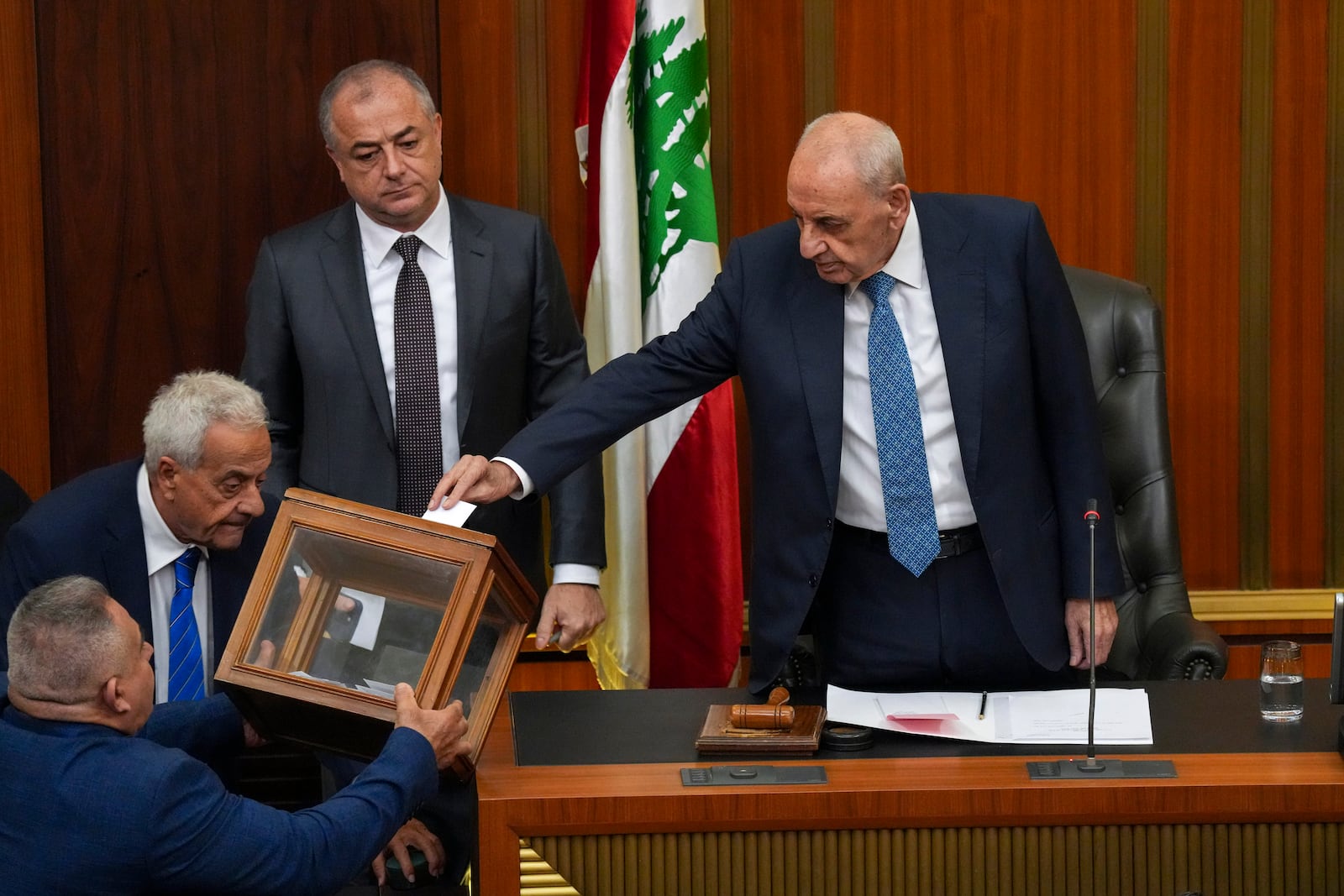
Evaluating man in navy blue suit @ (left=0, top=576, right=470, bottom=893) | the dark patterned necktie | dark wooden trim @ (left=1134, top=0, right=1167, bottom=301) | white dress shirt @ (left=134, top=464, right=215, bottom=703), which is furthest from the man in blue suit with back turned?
dark wooden trim @ (left=1134, top=0, right=1167, bottom=301)

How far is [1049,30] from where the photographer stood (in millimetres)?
4031

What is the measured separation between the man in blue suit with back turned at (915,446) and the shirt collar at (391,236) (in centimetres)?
57

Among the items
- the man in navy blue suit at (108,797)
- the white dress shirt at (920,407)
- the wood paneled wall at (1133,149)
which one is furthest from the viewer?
the wood paneled wall at (1133,149)

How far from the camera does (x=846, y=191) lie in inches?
102

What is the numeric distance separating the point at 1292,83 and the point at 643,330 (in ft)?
5.79

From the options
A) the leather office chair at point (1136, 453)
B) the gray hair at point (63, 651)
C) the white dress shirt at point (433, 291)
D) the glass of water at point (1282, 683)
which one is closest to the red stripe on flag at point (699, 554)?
the white dress shirt at point (433, 291)

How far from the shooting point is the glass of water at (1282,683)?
2.46 m

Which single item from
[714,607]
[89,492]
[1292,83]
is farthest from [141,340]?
[1292,83]

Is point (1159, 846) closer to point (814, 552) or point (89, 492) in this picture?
point (814, 552)

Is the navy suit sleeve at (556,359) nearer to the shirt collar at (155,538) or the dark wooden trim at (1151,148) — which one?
the shirt collar at (155,538)

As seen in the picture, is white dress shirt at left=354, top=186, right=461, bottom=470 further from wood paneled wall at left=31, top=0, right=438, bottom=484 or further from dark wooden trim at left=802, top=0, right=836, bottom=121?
dark wooden trim at left=802, top=0, right=836, bottom=121

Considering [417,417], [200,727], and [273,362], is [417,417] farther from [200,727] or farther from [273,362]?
[200,727]

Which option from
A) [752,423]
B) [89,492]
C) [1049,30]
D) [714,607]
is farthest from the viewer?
[1049,30]

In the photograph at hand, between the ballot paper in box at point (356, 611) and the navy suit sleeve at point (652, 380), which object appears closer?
the ballot paper in box at point (356, 611)
